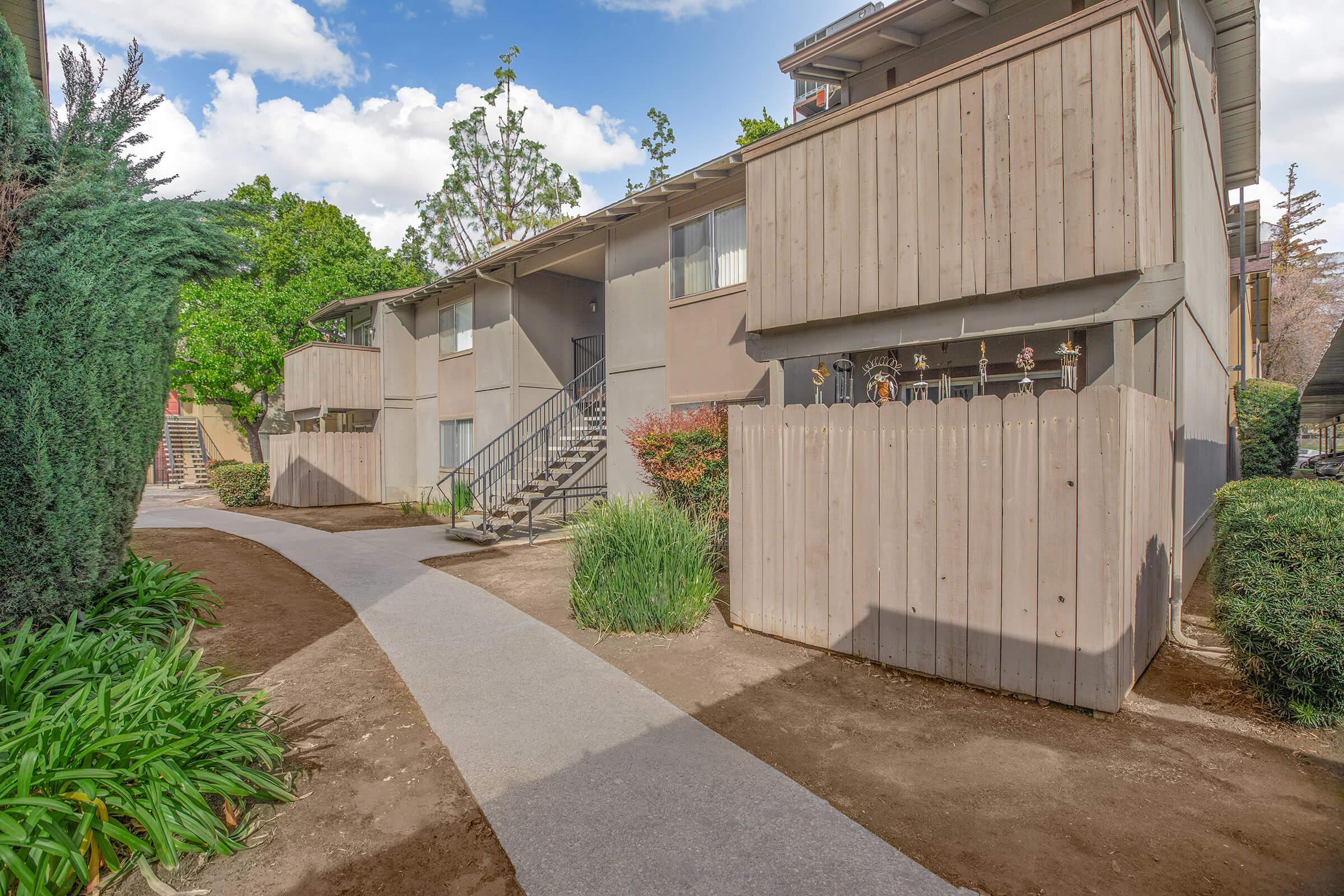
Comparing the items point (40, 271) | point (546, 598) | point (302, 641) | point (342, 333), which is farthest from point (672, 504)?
point (342, 333)

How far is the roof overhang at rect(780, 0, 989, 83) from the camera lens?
7.75 m

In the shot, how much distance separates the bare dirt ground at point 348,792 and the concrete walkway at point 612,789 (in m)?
0.14

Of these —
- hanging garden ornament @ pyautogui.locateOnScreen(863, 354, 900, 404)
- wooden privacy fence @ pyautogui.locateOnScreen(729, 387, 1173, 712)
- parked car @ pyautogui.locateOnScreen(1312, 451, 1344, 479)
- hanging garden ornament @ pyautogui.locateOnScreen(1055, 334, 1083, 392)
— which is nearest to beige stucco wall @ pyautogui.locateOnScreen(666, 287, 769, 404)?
hanging garden ornament @ pyautogui.locateOnScreen(863, 354, 900, 404)

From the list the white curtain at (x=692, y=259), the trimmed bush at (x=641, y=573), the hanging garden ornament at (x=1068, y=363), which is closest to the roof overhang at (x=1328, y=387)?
the hanging garden ornament at (x=1068, y=363)

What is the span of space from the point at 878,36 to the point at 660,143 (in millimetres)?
23332

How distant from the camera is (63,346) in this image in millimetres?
3809

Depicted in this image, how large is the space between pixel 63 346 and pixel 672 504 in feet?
16.3

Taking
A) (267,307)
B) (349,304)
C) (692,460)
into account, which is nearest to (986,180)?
(692,460)

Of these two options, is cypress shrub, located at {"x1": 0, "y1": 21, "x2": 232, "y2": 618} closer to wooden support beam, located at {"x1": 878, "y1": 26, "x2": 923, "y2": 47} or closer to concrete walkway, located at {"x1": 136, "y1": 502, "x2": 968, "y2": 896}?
concrete walkway, located at {"x1": 136, "y1": 502, "x2": 968, "y2": 896}

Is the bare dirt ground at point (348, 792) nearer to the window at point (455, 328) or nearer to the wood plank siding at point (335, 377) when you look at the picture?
the window at point (455, 328)

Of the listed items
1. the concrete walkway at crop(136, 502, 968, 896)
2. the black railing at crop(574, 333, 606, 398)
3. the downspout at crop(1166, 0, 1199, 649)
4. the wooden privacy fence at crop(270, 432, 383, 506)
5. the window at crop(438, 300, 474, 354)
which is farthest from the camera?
the wooden privacy fence at crop(270, 432, 383, 506)

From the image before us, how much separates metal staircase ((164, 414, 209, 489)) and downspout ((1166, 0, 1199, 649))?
30.0 meters

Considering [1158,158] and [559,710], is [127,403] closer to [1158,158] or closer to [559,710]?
[559,710]

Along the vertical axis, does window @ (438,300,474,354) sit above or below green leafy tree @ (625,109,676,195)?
below
